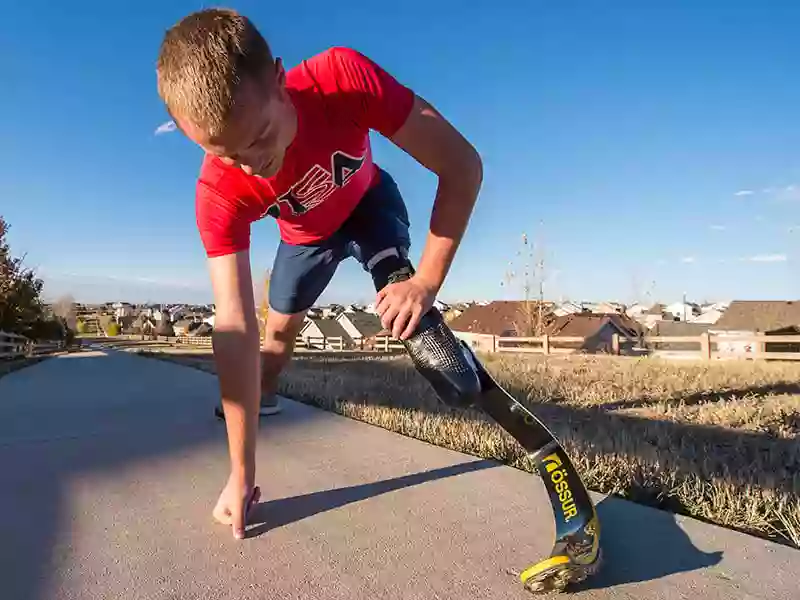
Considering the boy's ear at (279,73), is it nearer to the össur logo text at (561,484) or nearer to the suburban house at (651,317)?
the össur logo text at (561,484)

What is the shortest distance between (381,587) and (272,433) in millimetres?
1316

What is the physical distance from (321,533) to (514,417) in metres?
0.50

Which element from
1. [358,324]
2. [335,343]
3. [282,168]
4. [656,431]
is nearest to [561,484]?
[282,168]

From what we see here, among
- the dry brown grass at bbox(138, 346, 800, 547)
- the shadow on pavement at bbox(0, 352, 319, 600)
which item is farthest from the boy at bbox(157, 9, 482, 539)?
the dry brown grass at bbox(138, 346, 800, 547)

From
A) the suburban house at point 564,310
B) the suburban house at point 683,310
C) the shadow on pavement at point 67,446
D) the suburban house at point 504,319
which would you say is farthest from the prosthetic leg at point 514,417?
the suburban house at point 683,310

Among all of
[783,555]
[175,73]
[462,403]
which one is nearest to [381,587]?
[462,403]

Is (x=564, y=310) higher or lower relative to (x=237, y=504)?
higher

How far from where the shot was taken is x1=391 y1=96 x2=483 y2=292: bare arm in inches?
46.8

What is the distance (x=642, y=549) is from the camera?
3.85 ft

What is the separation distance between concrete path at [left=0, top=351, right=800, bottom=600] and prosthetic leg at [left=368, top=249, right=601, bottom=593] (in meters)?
0.09

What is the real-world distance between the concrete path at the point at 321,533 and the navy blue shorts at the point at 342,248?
548 millimetres

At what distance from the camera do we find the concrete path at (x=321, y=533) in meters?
1.04

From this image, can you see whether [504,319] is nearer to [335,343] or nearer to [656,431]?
→ [335,343]

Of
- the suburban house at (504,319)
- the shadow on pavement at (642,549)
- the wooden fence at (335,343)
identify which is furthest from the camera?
the wooden fence at (335,343)
